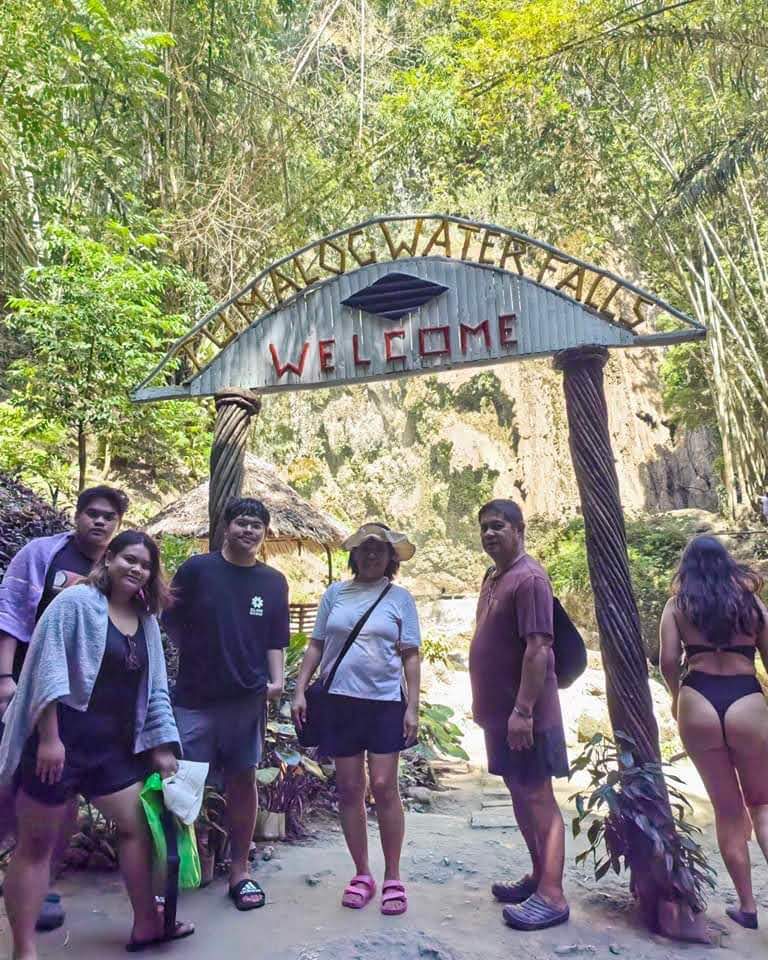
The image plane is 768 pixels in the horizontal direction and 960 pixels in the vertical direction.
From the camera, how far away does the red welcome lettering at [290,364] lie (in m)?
4.27

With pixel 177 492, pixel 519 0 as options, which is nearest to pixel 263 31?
pixel 519 0

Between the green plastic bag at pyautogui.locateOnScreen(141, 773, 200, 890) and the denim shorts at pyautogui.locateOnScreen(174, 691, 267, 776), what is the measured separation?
1.14 feet

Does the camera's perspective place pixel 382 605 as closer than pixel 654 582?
Yes

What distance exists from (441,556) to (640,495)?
18.1 ft

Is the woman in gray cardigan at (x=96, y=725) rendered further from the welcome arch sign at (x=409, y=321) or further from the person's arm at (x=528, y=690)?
the welcome arch sign at (x=409, y=321)

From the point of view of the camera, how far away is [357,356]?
4172 millimetres

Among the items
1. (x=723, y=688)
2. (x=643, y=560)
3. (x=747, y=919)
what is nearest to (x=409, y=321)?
(x=723, y=688)

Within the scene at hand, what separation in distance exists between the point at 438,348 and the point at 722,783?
2.30m

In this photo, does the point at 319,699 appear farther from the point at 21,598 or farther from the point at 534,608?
the point at 21,598

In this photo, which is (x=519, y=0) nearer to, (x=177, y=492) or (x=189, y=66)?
(x=189, y=66)

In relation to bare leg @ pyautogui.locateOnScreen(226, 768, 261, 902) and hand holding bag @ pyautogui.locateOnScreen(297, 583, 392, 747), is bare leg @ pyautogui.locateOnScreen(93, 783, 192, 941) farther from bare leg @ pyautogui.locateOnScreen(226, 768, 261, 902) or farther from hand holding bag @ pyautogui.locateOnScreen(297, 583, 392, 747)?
hand holding bag @ pyautogui.locateOnScreen(297, 583, 392, 747)

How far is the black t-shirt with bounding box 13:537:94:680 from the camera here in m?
2.88

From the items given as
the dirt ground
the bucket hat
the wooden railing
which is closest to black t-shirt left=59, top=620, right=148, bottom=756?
the dirt ground

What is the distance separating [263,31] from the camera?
14789 millimetres
